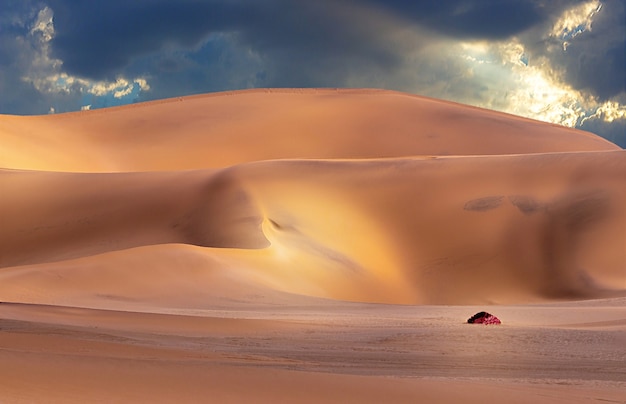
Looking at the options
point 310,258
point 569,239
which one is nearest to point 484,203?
point 569,239

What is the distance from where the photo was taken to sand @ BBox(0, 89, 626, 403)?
7805mm

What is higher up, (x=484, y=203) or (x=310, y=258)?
(x=484, y=203)

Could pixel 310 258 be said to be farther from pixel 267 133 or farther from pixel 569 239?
pixel 267 133

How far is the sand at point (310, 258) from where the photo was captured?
25.6ft

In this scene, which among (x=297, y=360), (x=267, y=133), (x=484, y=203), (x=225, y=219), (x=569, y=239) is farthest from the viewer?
(x=267, y=133)

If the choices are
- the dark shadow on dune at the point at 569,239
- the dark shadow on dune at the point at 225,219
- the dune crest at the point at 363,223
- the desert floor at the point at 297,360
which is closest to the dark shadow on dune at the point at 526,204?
the dune crest at the point at 363,223

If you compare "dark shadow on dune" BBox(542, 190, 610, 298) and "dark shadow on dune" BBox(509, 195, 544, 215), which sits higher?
"dark shadow on dune" BBox(509, 195, 544, 215)

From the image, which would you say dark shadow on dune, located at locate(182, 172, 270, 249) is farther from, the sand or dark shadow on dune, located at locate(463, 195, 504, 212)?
dark shadow on dune, located at locate(463, 195, 504, 212)

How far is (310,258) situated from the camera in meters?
31.2

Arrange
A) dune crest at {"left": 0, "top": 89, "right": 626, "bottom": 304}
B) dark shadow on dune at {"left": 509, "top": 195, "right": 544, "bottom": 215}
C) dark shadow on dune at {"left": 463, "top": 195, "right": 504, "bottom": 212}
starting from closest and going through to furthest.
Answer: dune crest at {"left": 0, "top": 89, "right": 626, "bottom": 304} < dark shadow on dune at {"left": 509, "top": 195, "right": 544, "bottom": 215} < dark shadow on dune at {"left": 463, "top": 195, "right": 504, "bottom": 212}

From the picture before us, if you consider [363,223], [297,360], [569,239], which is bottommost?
[297,360]

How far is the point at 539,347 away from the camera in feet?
37.4

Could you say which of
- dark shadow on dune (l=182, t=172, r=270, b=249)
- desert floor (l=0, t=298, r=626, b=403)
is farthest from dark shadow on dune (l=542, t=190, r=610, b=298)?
desert floor (l=0, t=298, r=626, b=403)

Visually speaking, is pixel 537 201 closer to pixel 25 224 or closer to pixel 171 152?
pixel 25 224
